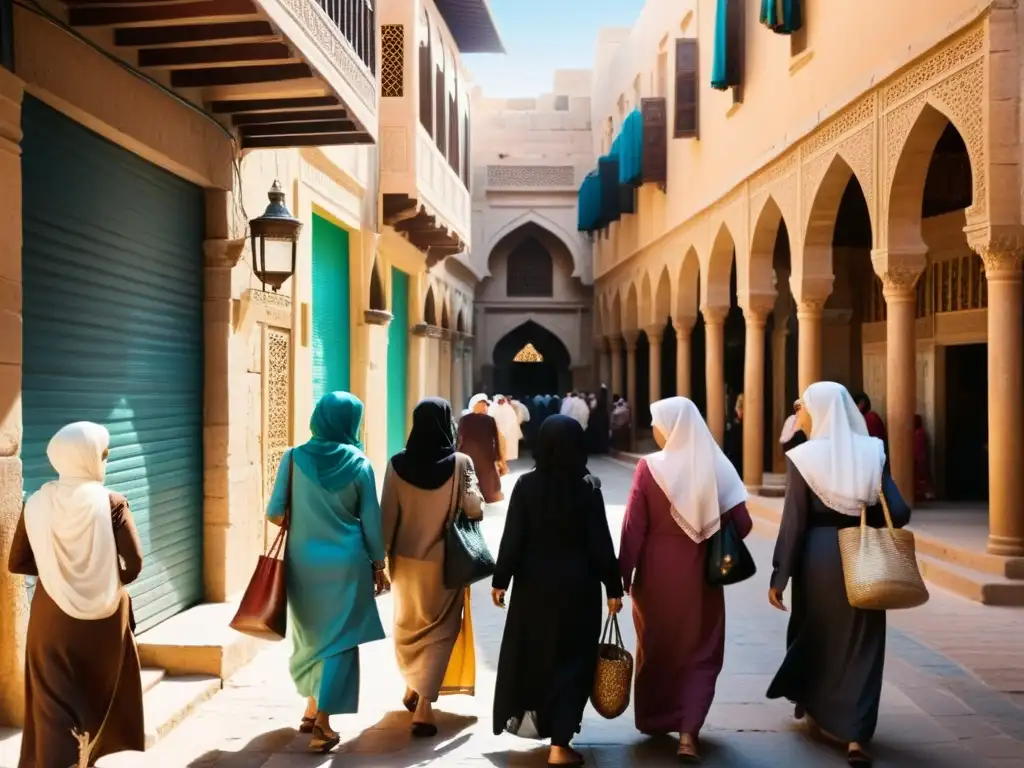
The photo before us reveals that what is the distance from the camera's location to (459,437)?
37.8ft

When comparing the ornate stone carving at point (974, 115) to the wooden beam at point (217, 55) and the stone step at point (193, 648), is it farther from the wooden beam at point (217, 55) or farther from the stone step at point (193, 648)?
the stone step at point (193, 648)

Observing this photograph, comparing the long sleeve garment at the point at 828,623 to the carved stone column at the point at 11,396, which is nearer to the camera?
the carved stone column at the point at 11,396

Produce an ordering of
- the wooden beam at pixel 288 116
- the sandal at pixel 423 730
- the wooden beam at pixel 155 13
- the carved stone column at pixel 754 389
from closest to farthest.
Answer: the sandal at pixel 423 730 < the wooden beam at pixel 155 13 < the wooden beam at pixel 288 116 < the carved stone column at pixel 754 389

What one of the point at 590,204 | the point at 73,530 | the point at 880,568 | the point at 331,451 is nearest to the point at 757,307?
the point at 880,568

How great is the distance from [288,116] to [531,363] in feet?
82.9

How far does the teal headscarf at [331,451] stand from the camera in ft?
15.1

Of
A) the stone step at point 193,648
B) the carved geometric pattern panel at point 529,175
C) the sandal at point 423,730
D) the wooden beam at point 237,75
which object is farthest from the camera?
the carved geometric pattern panel at point 529,175

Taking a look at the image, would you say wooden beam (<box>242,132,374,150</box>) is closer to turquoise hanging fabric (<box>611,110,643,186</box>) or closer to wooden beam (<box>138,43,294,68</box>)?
wooden beam (<box>138,43,294,68</box>)

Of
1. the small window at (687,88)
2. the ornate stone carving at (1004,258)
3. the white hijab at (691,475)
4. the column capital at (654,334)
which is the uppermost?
the small window at (687,88)

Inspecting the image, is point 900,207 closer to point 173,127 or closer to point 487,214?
point 173,127

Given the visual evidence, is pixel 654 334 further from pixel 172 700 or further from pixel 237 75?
pixel 172 700

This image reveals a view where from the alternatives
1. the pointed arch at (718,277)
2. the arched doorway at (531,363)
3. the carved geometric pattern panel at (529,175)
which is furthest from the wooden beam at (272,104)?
the arched doorway at (531,363)

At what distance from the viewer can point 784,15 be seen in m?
11.4

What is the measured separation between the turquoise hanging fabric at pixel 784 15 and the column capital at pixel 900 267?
3.23m
